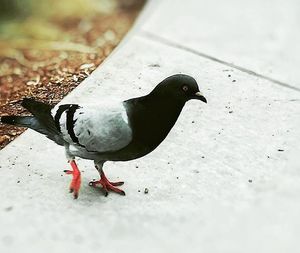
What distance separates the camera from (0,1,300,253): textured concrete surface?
128 inches

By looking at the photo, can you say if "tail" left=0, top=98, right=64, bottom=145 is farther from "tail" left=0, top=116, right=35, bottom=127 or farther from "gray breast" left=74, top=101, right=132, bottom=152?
"gray breast" left=74, top=101, right=132, bottom=152

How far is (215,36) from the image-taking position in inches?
225

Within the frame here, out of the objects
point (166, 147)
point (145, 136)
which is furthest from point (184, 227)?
point (166, 147)

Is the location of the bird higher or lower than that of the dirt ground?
higher

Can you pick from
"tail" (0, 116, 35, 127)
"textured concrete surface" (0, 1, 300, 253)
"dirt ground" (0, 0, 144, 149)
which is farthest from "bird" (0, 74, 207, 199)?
"dirt ground" (0, 0, 144, 149)

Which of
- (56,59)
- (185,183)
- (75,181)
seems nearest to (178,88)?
(185,183)

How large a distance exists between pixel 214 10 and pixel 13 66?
2183mm

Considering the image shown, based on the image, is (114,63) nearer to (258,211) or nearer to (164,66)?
(164,66)

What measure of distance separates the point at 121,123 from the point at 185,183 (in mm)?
653

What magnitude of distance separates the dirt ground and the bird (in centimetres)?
84

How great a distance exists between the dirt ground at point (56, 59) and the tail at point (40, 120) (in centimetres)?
54

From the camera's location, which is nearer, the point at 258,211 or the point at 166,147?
the point at 258,211

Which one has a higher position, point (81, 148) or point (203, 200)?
point (81, 148)

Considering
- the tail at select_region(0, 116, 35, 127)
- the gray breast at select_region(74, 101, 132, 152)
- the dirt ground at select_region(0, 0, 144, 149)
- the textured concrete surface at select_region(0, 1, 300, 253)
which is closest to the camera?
the textured concrete surface at select_region(0, 1, 300, 253)
